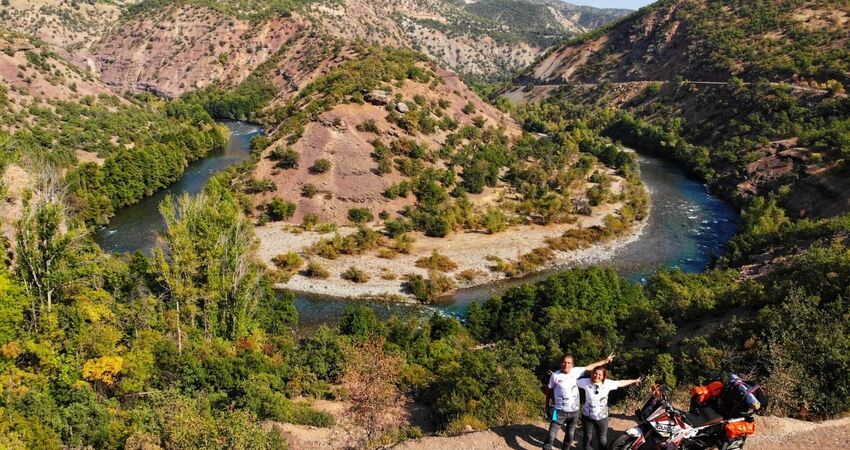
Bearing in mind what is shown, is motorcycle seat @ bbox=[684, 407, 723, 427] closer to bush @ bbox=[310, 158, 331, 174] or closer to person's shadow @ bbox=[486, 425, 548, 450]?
person's shadow @ bbox=[486, 425, 548, 450]

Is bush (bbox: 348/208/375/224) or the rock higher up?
the rock

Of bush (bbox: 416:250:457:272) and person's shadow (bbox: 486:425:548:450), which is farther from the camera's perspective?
bush (bbox: 416:250:457:272)

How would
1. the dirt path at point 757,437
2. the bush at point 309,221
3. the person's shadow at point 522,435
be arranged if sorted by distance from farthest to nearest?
the bush at point 309,221, the person's shadow at point 522,435, the dirt path at point 757,437

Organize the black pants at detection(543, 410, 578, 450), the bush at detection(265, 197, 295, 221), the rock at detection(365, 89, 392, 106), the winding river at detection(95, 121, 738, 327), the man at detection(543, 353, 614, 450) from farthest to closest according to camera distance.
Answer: the rock at detection(365, 89, 392, 106), the bush at detection(265, 197, 295, 221), the winding river at detection(95, 121, 738, 327), the black pants at detection(543, 410, 578, 450), the man at detection(543, 353, 614, 450)

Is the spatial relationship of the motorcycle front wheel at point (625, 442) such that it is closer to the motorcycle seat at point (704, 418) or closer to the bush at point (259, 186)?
the motorcycle seat at point (704, 418)

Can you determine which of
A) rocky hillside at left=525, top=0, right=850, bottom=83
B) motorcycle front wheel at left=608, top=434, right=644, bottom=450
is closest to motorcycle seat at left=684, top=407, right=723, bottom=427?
motorcycle front wheel at left=608, top=434, right=644, bottom=450

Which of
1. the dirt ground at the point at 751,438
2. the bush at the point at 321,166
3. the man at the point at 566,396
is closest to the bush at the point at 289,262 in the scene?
the bush at the point at 321,166
